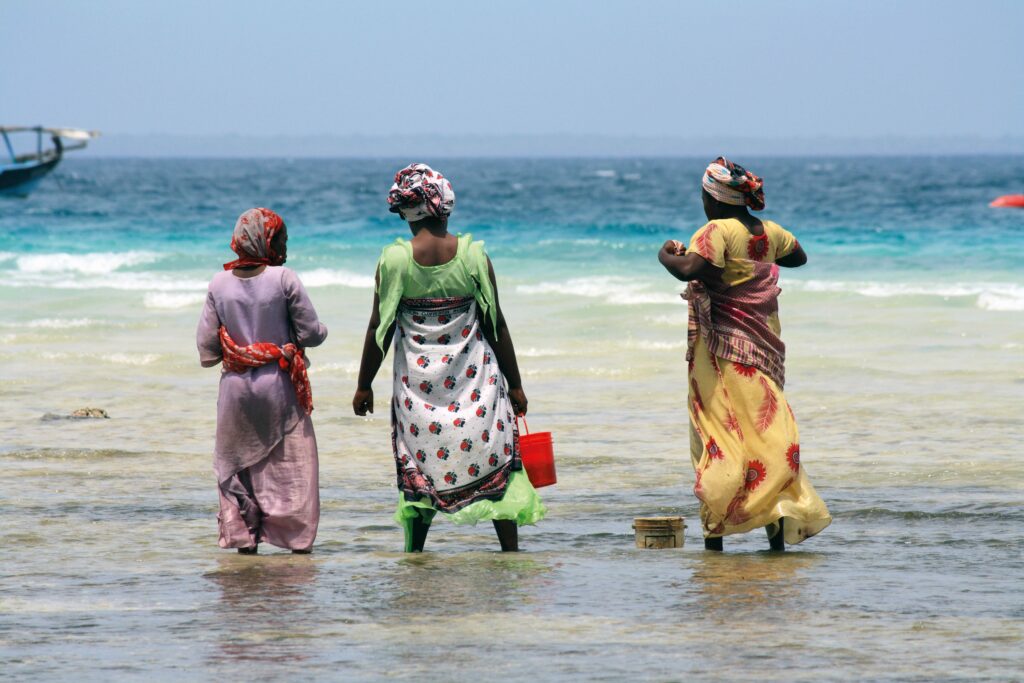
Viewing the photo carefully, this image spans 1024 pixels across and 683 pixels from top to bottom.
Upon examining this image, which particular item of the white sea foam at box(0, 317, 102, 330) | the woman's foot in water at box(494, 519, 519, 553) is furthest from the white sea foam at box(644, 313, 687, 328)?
the woman's foot in water at box(494, 519, 519, 553)

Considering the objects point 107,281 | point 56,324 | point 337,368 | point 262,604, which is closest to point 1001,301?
point 337,368

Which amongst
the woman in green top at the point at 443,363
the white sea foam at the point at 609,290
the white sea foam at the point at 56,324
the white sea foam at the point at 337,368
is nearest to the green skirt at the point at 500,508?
the woman in green top at the point at 443,363

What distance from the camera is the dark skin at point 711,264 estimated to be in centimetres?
554

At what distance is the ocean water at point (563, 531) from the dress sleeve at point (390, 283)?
881 millimetres

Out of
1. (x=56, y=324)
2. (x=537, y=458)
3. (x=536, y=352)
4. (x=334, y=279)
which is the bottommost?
→ (x=334, y=279)

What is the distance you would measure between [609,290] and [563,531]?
15.3 metres

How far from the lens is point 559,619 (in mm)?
4637

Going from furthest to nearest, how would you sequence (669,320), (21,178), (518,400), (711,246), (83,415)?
(21,178), (669,320), (83,415), (518,400), (711,246)

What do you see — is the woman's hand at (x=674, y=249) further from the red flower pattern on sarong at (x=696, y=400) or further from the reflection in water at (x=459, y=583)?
the reflection in water at (x=459, y=583)

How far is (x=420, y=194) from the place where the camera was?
5457mm

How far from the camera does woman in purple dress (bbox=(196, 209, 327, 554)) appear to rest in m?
5.58

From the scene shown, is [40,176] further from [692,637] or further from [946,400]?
[692,637]

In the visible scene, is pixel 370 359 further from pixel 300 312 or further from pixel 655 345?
pixel 655 345

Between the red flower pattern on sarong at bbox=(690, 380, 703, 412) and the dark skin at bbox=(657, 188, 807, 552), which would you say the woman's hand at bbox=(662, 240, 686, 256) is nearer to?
the dark skin at bbox=(657, 188, 807, 552)
